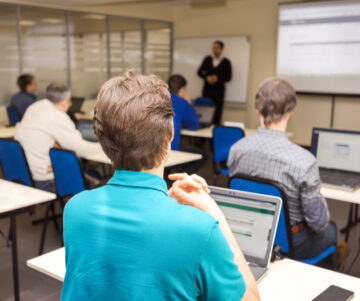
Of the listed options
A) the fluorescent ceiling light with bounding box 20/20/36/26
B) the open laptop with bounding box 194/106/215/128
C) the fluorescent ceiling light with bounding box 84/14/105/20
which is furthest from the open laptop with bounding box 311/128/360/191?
the fluorescent ceiling light with bounding box 84/14/105/20

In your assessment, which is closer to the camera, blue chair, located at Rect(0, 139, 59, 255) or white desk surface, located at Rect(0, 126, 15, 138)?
blue chair, located at Rect(0, 139, 59, 255)

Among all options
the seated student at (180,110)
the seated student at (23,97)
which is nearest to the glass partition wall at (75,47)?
the seated student at (23,97)

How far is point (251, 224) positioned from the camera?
1.56 metres

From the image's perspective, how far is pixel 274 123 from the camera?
2.25 m

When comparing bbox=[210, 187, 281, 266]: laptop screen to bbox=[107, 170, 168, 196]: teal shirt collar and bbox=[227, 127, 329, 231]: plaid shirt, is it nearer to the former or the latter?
bbox=[227, 127, 329, 231]: plaid shirt

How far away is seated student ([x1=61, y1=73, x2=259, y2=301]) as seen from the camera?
845 mm

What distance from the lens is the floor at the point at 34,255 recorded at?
276 cm

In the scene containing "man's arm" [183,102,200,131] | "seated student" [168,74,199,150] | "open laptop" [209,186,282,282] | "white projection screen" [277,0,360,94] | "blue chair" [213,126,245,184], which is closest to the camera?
"open laptop" [209,186,282,282]

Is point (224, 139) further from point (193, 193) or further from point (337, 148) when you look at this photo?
point (193, 193)

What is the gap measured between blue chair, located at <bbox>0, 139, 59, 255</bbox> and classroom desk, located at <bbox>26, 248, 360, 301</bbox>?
1701mm

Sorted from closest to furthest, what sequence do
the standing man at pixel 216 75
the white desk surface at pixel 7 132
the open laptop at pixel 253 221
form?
1. the open laptop at pixel 253 221
2. the white desk surface at pixel 7 132
3. the standing man at pixel 216 75

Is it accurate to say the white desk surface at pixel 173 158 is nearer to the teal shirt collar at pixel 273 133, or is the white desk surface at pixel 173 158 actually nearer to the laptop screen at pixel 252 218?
the teal shirt collar at pixel 273 133

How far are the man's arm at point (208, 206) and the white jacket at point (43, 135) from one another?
2599 millimetres

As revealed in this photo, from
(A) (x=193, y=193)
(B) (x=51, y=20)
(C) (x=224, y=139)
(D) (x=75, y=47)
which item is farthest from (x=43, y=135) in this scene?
(D) (x=75, y=47)
